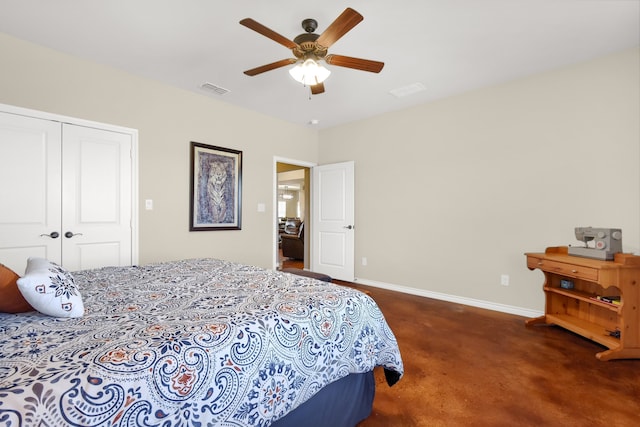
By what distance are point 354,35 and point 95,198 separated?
2882mm

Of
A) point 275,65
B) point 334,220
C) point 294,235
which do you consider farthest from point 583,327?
point 294,235

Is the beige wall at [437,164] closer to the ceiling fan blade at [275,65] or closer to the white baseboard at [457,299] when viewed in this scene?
the white baseboard at [457,299]

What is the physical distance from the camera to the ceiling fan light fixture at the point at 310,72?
2281mm

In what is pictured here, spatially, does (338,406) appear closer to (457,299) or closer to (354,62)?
(354,62)

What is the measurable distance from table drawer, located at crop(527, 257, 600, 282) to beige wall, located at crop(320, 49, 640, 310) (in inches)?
19.3

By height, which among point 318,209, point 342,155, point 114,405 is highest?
point 342,155

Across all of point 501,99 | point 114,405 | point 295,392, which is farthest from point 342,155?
point 114,405

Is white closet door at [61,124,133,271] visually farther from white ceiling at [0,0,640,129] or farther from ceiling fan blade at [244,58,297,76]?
ceiling fan blade at [244,58,297,76]

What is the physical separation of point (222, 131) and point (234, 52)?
1.40m

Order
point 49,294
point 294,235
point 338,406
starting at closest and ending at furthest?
point 49,294, point 338,406, point 294,235

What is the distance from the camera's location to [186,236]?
3.65 metres

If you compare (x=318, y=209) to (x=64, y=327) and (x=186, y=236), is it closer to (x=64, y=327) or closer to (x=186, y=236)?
(x=186, y=236)

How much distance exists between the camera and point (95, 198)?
118 inches

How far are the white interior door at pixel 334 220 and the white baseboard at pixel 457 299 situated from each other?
42 centimetres
